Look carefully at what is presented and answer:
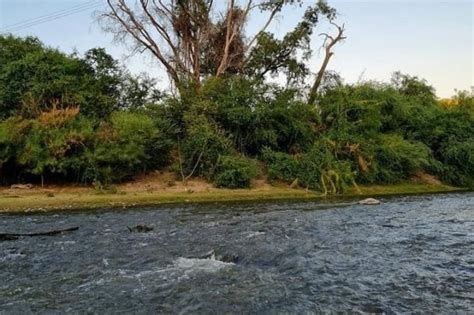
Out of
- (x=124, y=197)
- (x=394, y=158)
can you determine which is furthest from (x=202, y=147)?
(x=394, y=158)

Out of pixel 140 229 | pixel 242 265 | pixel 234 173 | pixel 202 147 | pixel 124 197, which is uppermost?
pixel 202 147

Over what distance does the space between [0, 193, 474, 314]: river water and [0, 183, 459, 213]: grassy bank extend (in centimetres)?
415

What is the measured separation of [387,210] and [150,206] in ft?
41.6

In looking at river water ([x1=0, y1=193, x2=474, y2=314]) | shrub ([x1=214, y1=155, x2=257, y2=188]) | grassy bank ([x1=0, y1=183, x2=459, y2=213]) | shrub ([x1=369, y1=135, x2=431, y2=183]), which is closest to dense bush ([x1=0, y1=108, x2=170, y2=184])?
grassy bank ([x1=0, y1=183, x2=459, y2=213])

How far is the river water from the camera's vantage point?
30.9ft

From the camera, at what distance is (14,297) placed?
9.81m

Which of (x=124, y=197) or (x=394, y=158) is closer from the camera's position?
(x=124, y=197)

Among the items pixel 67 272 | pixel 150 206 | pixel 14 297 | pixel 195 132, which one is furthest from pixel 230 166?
pixel 14 297

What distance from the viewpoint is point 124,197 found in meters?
28.2

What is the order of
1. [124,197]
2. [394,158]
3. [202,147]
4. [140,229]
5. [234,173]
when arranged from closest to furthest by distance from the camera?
[140,229]
[124,197]
[234,173]
[202,147]
[394,158]

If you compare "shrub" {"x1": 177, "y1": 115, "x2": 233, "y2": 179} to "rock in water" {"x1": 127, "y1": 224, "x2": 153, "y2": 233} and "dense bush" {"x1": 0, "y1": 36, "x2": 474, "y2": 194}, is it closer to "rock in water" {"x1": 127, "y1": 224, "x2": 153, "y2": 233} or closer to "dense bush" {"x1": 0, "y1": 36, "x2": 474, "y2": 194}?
"dense bush" {"x1": 0, "y1": 36, "x2": 474, "y2": 194}

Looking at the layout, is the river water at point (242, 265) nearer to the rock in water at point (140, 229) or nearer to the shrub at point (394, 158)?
the rock in water at point (140, 229)

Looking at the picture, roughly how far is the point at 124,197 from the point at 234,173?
8.14 meters

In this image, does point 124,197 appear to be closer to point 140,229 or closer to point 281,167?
point 140,229
